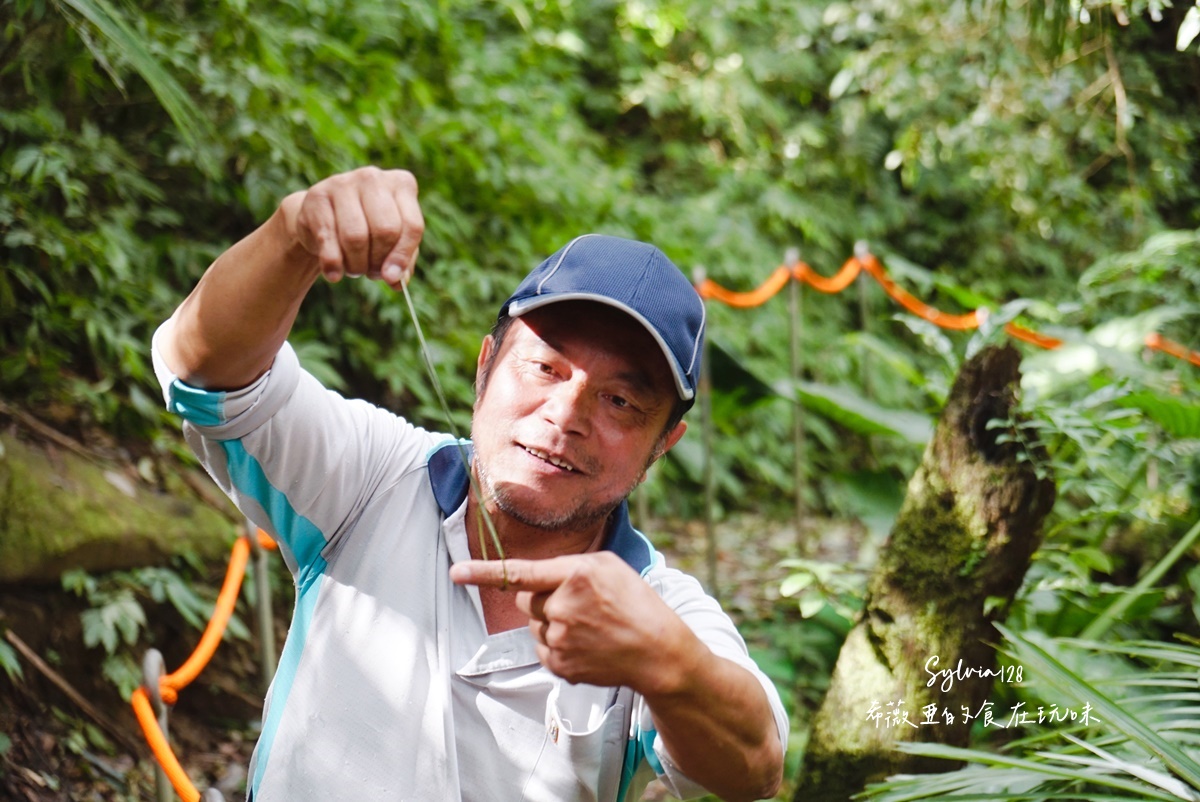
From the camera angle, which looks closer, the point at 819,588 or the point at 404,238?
the point at 404,238

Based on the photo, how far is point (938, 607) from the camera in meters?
2.34

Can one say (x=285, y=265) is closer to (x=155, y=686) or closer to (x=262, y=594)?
(x=155, y=686)

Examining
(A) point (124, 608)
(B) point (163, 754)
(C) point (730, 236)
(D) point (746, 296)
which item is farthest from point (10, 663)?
(C) point (730, 236)

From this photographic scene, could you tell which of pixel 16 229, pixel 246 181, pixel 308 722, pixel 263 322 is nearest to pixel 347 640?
pixel 308 722

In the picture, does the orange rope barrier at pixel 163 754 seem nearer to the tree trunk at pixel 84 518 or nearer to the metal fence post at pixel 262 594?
the metal fence post at pixel 262 594

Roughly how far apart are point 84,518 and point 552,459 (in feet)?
7.16

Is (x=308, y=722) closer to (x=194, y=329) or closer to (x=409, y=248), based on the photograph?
(x=194, y=329)

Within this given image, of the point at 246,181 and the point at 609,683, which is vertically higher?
the point at 246,181

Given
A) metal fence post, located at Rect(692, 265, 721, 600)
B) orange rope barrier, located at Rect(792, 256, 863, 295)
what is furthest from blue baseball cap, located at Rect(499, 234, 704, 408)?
orange rope barrier, located at Rect(792, 256, 863, 295)

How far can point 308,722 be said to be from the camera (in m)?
1.50

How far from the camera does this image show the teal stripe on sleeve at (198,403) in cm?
135

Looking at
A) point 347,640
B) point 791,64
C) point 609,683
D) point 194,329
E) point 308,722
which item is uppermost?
point 791,64

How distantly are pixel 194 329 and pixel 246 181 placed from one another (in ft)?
9.51

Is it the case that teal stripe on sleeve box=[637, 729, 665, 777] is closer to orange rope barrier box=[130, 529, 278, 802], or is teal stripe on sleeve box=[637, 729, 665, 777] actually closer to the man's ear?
the man's ear
